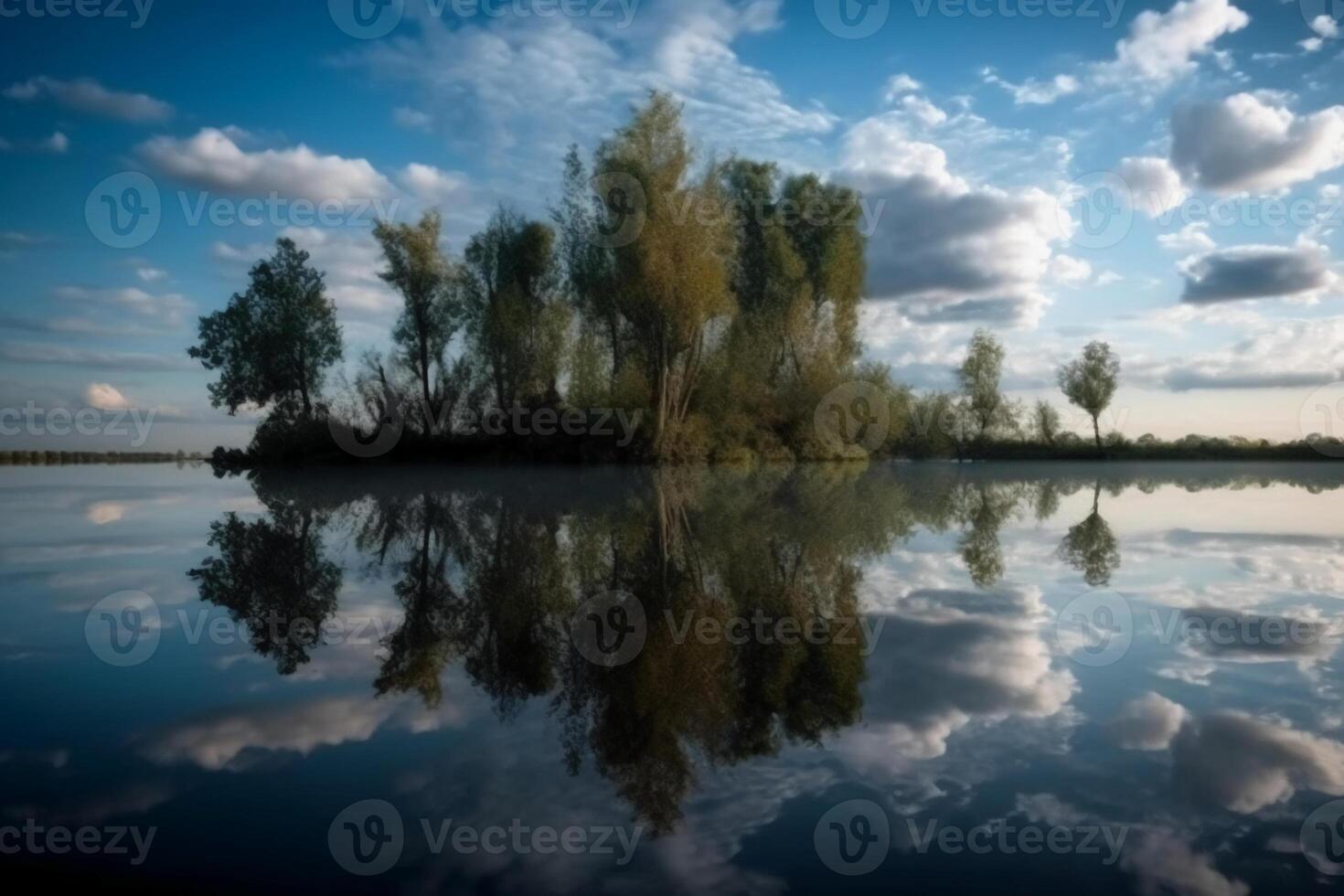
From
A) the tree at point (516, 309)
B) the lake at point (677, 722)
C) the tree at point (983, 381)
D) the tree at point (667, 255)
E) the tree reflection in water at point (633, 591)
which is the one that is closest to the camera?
the lake at point (677, 722)

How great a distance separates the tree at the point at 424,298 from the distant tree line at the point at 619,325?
0.07 meters

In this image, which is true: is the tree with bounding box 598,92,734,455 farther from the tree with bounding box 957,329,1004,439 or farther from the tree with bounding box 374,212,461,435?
the tree with bounding box 957,329,1004,439

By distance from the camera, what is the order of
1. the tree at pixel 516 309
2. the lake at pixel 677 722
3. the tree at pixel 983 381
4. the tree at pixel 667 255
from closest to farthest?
the lake at pixel 677 722 < the tree at pixel 667 255 < the tree at pixel 516 309 < the tree at pixel 983 381

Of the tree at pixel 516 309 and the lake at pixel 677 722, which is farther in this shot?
the tree at pixel 516 309

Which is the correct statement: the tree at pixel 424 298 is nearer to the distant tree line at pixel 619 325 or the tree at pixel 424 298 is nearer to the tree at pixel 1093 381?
the distant tree line at pixel 619 325

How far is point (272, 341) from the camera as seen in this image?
36438 millimetres

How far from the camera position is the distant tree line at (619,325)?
87.7 ft

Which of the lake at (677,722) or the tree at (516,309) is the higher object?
the tree at (516,309)

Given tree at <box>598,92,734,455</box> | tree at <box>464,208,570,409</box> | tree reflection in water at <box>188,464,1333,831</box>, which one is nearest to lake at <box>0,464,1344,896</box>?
tree reflection in water at <box>188,464,1333,831</box>

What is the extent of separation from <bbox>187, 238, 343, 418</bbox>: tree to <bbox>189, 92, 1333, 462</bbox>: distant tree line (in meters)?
0.07

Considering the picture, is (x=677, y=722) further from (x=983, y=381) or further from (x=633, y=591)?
(x=983, y=381)

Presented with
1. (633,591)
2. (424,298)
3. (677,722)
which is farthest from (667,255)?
(677,722)

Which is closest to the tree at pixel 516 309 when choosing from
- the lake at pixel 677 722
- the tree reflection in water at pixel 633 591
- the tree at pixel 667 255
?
the tree at pixel 667 255

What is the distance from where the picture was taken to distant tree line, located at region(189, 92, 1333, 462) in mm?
26719
